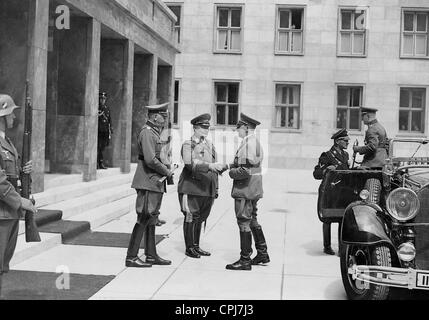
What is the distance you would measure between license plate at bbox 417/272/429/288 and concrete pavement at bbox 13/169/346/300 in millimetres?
1203

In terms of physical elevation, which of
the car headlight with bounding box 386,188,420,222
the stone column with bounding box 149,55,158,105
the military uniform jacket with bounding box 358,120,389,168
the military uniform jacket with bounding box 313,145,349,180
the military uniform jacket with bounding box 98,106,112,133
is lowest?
the car headlight with bounding box 386,188,420,222

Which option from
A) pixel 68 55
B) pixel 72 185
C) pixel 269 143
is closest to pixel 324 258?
pixel 72 185

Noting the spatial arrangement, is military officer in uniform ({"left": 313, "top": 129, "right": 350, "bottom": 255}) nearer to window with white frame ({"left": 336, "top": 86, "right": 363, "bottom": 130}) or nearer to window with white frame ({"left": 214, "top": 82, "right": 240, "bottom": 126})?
window with white frame ({"left": 214, "top": 82, "right": 240, "bottom": 126})

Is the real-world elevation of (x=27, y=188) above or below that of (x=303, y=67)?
below

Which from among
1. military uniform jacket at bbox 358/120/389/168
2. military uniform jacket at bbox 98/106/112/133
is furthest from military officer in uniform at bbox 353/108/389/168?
military uniform jacket at bbox 98/106/112/133

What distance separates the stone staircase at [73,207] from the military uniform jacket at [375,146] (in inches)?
190

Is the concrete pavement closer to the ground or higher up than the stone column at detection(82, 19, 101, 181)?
closer to the ground

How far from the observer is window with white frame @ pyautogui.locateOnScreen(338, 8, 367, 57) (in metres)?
26.1

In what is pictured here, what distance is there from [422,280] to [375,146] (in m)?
4.62

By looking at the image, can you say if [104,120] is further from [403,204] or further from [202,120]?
[403,204]

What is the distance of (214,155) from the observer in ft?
27.7

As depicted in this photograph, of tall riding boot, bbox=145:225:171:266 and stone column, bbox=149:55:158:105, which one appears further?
stone column, bbox=149:55:158:105

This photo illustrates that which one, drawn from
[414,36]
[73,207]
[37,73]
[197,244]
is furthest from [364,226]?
[414,36]
